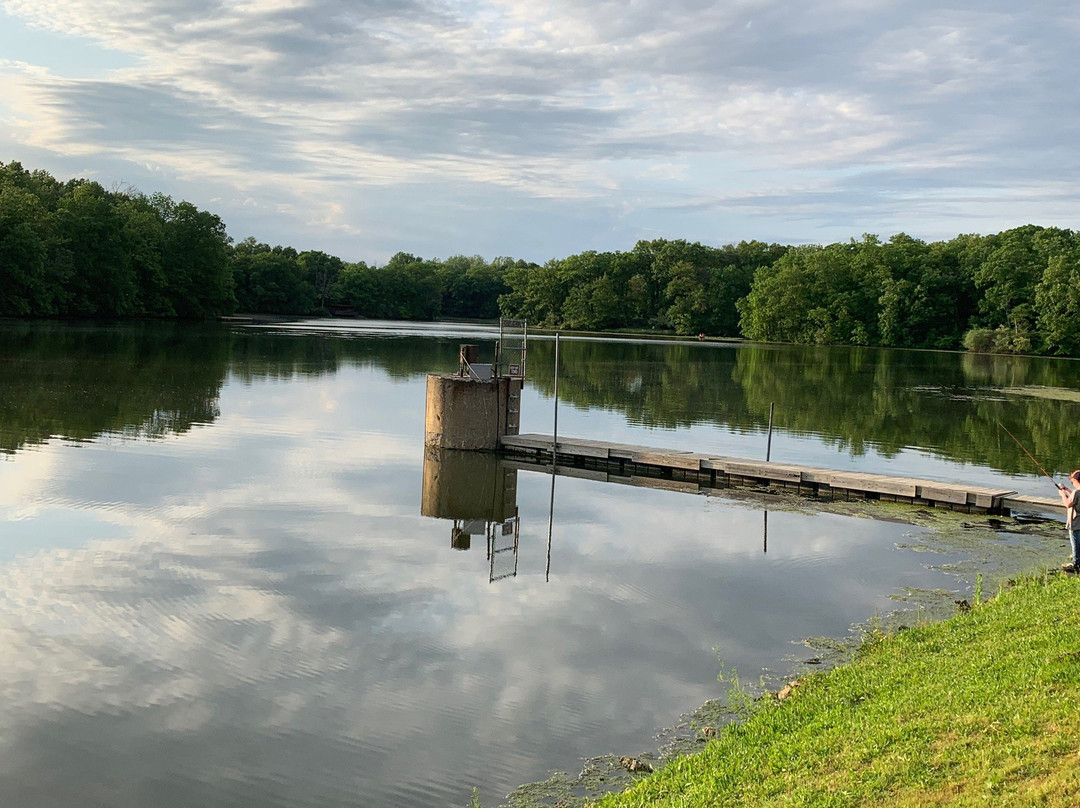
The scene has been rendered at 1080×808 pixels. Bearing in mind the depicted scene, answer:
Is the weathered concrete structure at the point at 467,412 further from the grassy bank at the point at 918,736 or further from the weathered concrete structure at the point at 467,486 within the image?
the grassy bank at the point at 918,736

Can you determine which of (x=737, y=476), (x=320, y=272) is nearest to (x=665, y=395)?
(x=737, y=476)

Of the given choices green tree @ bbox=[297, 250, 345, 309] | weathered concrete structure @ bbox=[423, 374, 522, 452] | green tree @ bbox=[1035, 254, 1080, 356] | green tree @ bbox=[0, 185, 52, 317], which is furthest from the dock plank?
green tree @ bbox=[297, 250, 345, 309]

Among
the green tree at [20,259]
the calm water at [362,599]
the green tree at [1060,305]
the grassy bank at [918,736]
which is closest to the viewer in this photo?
the grassy bank at [918,736]

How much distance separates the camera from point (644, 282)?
440 feet

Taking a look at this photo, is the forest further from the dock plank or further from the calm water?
the dock plank

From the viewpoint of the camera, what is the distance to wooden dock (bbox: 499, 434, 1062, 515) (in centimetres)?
1973

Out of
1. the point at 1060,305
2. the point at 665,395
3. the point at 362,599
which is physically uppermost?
the point at 1060,305

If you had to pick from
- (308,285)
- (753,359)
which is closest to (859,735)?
(753,359)

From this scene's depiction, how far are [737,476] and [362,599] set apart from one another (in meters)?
12.1

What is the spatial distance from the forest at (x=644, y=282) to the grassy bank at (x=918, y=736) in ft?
278

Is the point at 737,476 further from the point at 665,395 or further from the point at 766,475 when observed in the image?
the point at 665,395

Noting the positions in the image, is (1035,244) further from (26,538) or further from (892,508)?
(26,538)

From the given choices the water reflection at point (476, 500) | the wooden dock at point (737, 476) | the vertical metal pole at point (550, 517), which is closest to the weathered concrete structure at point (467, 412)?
the water reflection at point (476, 500)

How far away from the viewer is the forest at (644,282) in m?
88.4
